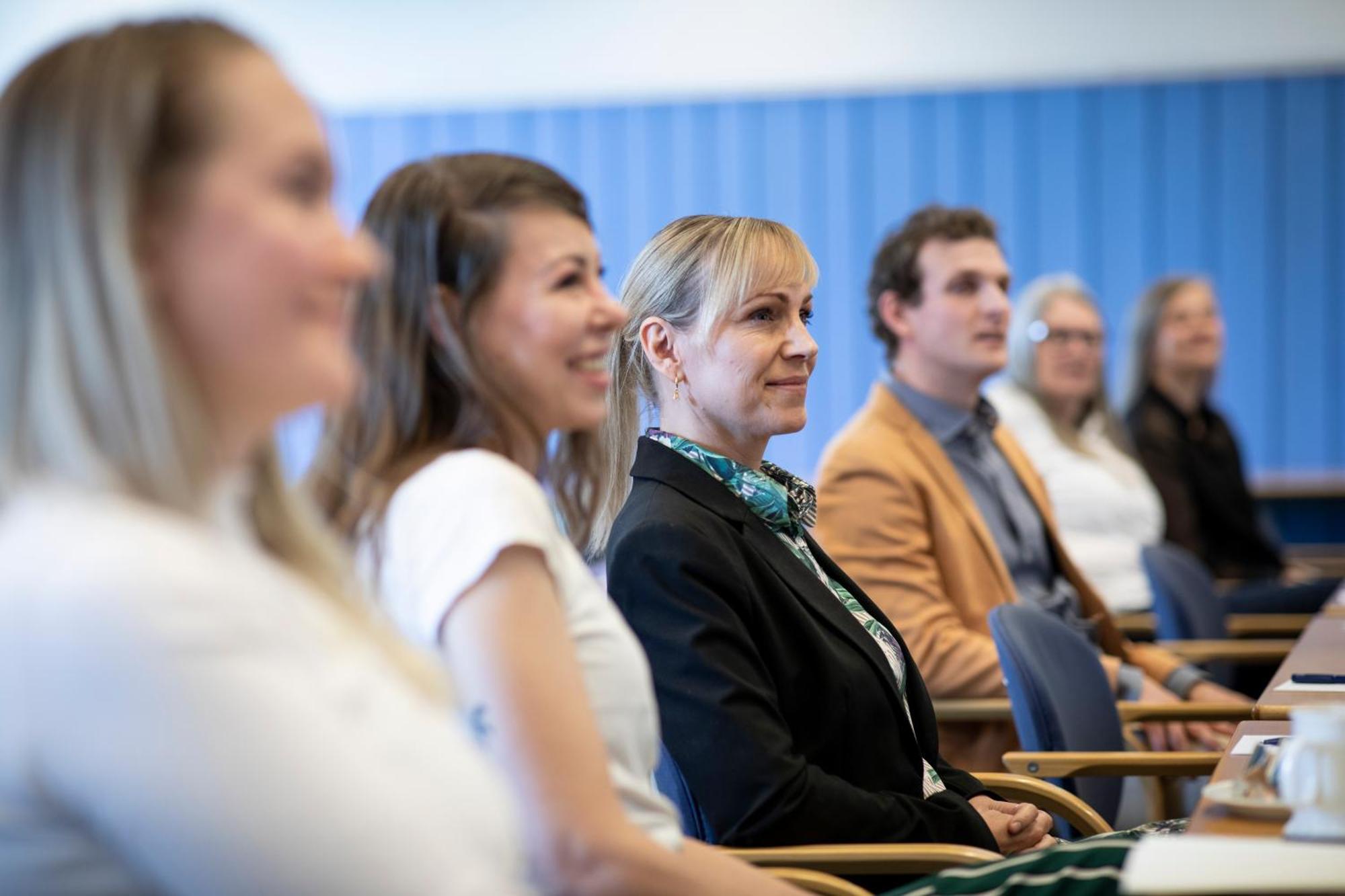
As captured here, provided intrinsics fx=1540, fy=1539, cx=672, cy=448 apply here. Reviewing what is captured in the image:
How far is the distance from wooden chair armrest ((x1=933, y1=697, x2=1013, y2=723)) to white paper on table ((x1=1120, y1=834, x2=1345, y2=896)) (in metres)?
1.42

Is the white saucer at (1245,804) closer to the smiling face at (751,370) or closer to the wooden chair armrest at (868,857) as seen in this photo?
the wooden chair armrest at (868,857)

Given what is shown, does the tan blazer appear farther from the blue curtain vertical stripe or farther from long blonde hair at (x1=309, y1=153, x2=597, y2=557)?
the blue curtain vertical stripe

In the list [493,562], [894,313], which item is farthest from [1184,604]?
[493,562]

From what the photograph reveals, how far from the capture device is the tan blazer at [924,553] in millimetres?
2777

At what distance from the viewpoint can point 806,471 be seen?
6.06 metres

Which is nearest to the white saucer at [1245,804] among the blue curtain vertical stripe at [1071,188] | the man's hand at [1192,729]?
the man's hand at [1192,729]

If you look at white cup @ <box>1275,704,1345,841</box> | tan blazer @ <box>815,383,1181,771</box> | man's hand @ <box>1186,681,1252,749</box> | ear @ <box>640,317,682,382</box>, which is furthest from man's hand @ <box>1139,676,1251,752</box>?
white cup @ <box>1275,704,1345,841</box>

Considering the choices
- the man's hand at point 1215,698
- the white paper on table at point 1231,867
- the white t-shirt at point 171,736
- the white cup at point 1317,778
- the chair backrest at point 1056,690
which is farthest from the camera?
the man's hand at point 1215,698

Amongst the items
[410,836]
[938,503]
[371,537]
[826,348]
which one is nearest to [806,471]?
[826,348]

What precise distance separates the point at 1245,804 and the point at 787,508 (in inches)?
31.4

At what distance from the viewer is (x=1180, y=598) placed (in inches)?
151

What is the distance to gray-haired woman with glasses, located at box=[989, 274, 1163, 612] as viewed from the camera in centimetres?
438

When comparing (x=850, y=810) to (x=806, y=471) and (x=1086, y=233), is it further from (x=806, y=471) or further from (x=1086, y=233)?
(x=1086, y=233)

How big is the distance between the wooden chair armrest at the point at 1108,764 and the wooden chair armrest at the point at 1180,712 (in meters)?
0.32
